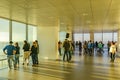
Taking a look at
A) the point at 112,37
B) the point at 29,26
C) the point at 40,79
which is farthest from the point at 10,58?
the point at 112,37

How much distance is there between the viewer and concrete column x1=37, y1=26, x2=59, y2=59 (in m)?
15.0

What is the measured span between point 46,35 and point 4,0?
8865 millimetres

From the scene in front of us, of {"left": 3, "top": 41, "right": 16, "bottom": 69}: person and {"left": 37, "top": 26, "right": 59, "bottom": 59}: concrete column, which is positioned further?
{"left": 37, "top": 26, "right": 59, "bottom": 59}: concrete column

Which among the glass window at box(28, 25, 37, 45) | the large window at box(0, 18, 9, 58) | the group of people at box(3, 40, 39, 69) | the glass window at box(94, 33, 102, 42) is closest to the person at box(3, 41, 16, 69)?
the group of people at box(3, 40, 39, 69)

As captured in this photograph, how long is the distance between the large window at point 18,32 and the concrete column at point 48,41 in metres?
1.31

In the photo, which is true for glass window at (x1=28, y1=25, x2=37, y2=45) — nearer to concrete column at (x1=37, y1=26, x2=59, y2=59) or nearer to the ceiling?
concrete column at (x1=37, y1=26, x2=59, y2=59)

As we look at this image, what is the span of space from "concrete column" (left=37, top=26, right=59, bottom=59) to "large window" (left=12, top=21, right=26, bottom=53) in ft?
4.29

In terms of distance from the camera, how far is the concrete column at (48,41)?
1496cm

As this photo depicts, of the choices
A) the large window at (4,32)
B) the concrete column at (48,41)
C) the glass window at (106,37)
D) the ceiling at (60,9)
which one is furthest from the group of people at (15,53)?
the glass window at (106,37)

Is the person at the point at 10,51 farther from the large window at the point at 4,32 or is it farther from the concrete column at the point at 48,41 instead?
the concrete column at the point at 48,41

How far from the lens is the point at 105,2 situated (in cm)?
648

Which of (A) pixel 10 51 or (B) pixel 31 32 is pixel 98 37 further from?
(A) pixel 10 51

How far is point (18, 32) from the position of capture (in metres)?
14.0

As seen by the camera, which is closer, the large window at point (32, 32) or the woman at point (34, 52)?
the woman at point (34, 52)
